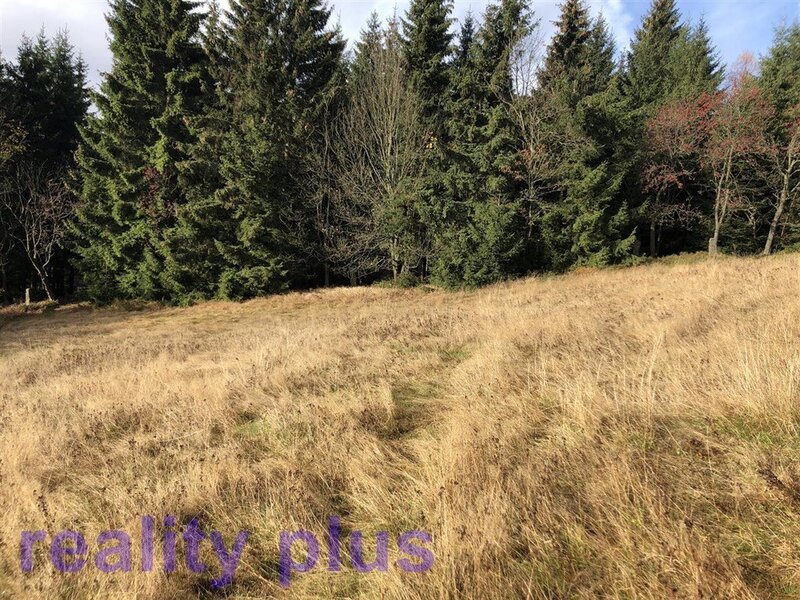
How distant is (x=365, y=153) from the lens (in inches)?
890

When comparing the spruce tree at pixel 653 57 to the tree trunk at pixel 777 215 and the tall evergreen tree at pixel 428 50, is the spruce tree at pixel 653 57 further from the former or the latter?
the tall evergreen tree at pixel 428 50

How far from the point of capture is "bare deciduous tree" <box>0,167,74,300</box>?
24750 mm

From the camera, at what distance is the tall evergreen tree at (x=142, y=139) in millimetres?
22250

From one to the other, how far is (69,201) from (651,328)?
2996 centimetres

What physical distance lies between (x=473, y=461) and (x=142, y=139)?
2583 cm

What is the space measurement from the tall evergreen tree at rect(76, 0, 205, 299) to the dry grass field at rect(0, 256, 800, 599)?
1822 cm

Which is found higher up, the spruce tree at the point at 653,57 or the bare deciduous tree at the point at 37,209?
the spruce tree at the point at 653,57

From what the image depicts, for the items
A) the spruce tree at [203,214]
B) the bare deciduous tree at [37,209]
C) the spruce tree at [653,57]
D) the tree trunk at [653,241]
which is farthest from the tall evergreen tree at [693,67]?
the bare deciduous tree at [37,209]

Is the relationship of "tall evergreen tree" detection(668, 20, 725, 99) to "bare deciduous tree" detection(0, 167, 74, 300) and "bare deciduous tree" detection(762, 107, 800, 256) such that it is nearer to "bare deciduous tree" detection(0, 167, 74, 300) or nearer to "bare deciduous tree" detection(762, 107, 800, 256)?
"bare deciduous tree" detection(762, 107, 800, 256)

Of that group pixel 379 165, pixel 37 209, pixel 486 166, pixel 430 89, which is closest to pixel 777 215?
pixel 486 166

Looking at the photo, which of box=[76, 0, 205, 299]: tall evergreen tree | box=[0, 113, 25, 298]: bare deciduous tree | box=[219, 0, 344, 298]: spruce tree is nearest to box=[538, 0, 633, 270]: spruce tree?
box=[219, 0, 344, 298]: spruce tree

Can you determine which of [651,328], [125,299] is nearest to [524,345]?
[651,328]

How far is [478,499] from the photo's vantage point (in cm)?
253

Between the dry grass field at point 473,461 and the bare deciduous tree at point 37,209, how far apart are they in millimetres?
23463
